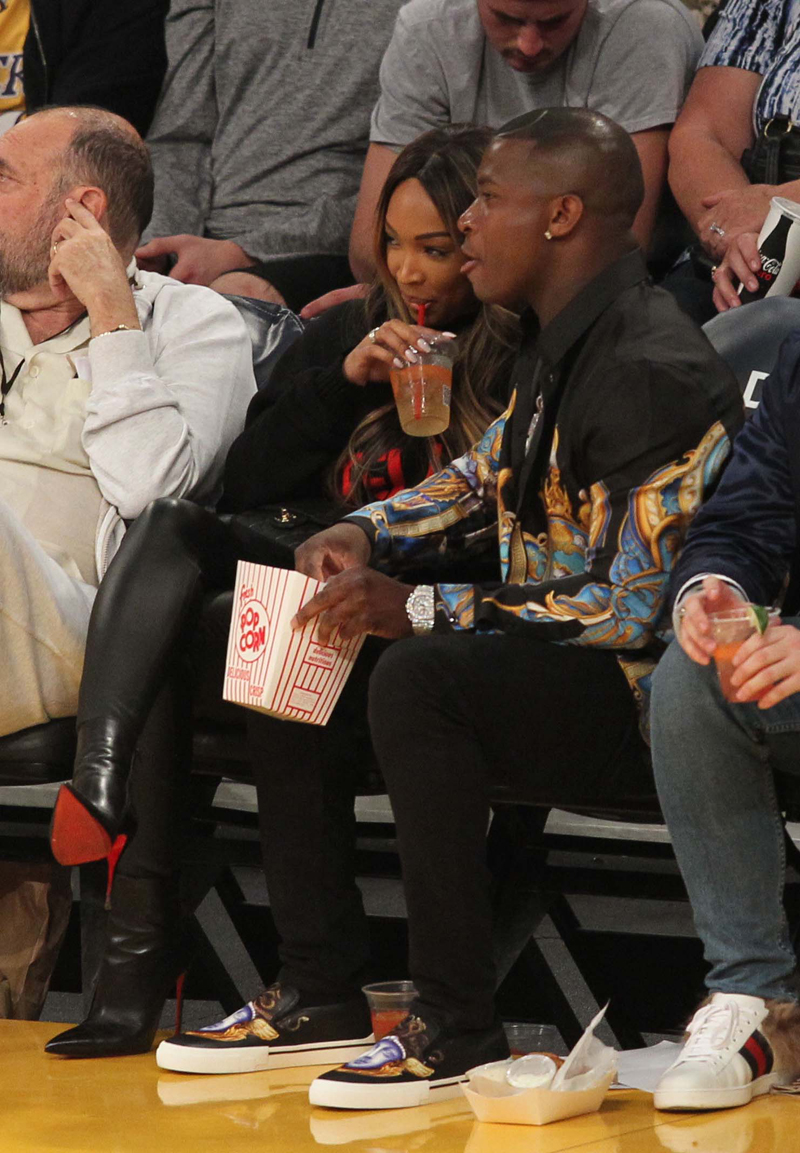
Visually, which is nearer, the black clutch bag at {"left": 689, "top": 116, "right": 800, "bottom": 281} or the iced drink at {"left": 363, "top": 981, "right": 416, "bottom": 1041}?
the iced drink at {"left": 363, "top": 981, "right": 416, "bottom": 1041}

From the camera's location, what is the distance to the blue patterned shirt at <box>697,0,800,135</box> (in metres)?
3.02

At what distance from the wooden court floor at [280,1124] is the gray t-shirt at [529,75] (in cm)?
204

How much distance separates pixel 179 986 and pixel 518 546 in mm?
780

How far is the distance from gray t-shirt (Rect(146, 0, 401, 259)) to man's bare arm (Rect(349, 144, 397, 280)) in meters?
0.21

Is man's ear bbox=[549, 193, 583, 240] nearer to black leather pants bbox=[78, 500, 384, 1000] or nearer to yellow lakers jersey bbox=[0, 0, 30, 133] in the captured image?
black leather pants bbox=[78, 500, 384, 1000]

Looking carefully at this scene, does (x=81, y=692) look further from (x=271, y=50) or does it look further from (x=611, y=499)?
(x=271, y=50)

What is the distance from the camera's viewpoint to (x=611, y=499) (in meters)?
1.93

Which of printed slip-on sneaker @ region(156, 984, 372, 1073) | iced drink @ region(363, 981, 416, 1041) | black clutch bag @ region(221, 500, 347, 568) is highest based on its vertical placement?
black clutch bag @ region(221, 500, 347, 568)

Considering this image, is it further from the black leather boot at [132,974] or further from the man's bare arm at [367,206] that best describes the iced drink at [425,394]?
the man's bare arm at [367,206]

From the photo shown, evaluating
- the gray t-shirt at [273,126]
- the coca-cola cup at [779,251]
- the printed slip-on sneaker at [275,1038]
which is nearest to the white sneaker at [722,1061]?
the printed slip-on sneaker at [275,1038]

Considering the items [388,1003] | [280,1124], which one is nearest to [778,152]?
[388,1003]

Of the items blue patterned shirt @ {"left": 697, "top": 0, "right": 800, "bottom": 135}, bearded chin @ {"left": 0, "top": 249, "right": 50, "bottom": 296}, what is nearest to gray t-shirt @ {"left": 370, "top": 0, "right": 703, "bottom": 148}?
blue patterned shirt @ {"left": 697, "top": 0, "right": 800, "bottom": 135}

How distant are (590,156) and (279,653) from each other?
2.56 feet

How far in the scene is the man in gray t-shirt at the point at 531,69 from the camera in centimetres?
315
